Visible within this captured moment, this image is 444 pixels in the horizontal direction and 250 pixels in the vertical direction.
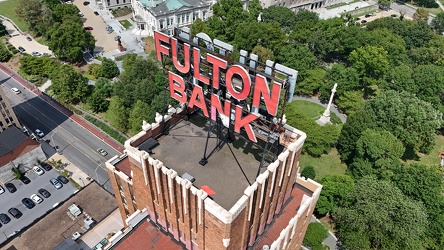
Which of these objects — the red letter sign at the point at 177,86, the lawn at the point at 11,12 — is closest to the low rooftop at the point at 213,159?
the red letter sign at the point at 177,86

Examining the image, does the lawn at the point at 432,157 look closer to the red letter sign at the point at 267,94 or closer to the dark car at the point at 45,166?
the red letter sign at the point at 267,94

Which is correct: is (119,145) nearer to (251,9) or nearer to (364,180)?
(364,180)

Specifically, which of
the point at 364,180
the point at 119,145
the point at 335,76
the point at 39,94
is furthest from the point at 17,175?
the point at 335,76

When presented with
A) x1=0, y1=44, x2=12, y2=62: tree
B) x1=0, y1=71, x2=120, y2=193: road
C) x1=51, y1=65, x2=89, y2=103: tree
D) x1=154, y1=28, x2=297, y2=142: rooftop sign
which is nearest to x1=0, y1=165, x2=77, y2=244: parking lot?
x1=0, y1=71, x2=120, y2=193: road

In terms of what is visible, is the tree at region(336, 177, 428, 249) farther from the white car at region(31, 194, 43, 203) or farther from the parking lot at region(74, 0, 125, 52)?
the parking lot at region(74, 0, 125, 52)

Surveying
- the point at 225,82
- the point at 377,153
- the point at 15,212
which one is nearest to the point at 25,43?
the point at 15,212

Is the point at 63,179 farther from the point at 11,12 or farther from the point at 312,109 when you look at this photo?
the point at 11,12
